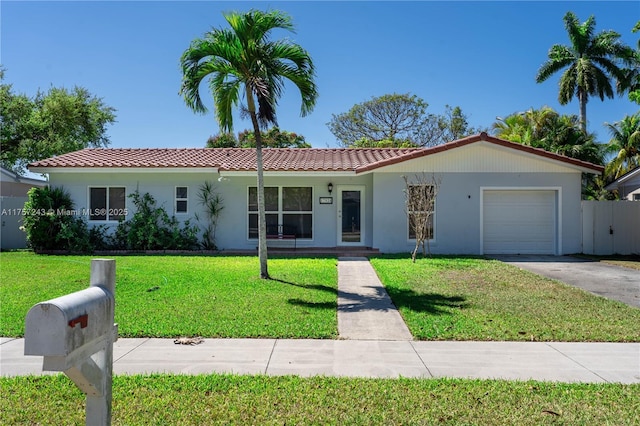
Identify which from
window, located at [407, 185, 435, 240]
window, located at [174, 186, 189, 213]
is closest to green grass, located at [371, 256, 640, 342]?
window, located at [407, 185, 435, 240]

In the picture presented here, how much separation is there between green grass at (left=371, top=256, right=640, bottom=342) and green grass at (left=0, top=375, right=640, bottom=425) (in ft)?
5.53

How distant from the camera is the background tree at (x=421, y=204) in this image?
42.8 feet

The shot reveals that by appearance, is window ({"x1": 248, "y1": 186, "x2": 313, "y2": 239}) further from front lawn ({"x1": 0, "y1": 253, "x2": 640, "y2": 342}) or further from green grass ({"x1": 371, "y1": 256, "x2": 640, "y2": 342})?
green grass ({"x1": 371, "y1": 256, "x2": 640, "y2": 342})

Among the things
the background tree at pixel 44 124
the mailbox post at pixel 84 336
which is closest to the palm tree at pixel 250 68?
the mailbox post at pixel 84 336

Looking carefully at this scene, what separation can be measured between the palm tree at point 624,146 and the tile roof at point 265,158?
71.9 ft

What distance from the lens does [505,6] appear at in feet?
40.8

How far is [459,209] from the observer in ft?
48.9

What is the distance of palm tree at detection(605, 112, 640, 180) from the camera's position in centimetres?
3147

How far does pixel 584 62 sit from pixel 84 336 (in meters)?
35.3

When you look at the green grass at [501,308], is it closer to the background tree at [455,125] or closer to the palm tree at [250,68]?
the palm tree at [250,68]

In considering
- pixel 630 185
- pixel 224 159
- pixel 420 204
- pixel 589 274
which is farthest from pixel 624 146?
pixel 224 159

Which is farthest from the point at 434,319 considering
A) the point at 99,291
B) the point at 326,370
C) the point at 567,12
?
the point at 567,12

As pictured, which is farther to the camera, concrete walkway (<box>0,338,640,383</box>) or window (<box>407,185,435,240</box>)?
window (<box>407,185,435,240</box>)

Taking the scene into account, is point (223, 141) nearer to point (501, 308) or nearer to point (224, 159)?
point (224, 159)
